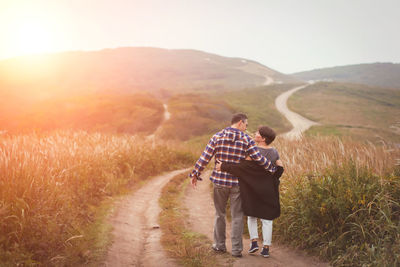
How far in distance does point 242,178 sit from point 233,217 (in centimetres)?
79

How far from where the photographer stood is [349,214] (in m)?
5.52

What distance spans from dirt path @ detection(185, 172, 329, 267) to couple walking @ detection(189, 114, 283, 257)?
209 mm

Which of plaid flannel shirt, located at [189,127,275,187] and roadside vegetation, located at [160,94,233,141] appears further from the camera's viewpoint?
roadside vegetation, located at [160,94,233,141]

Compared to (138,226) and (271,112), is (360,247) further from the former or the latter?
(271,112)

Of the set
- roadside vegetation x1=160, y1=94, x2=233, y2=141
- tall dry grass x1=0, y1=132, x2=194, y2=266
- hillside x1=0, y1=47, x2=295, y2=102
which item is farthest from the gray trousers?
hillside x1=0, y1=47, x2=295, y2=102

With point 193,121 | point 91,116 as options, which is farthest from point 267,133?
point 91,116

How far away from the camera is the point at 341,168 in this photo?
6527 mm

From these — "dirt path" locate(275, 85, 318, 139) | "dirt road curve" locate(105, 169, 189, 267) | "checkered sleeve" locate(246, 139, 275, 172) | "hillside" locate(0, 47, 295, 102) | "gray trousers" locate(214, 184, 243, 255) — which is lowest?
"dirt path" locate(275, 85, 318, 139)

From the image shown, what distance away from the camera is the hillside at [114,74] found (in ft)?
290

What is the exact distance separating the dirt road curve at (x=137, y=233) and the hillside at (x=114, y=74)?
223ft

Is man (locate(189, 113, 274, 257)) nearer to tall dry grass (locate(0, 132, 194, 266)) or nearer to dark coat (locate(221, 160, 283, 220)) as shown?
Result: dark coat (locate(221, 160, 283, 220))

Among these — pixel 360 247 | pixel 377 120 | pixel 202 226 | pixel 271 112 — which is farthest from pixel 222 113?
pixel 360 247

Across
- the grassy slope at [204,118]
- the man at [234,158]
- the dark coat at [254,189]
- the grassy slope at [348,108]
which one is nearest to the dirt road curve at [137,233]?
the man at [234,158]

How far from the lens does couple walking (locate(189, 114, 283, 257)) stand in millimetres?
5570
